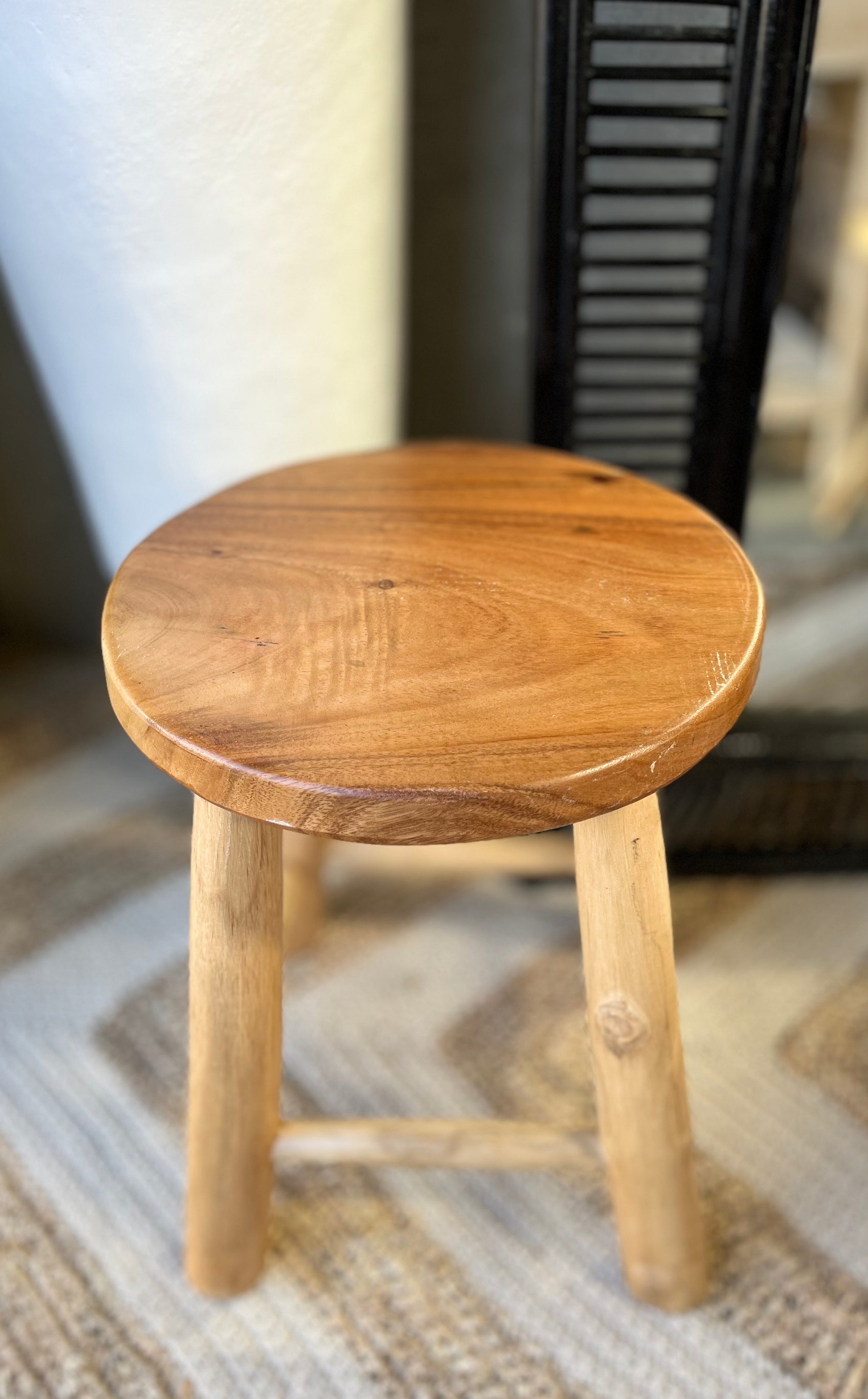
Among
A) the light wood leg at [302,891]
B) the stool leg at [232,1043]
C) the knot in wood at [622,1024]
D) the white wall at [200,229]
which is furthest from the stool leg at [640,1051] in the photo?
the white wall at [200,229]

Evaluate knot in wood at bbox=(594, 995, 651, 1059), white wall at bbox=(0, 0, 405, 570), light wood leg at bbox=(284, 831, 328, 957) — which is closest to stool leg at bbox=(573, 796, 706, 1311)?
knot in wood at bbox=(594, 995, 651, 1059)

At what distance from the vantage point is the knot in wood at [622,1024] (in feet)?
1.56

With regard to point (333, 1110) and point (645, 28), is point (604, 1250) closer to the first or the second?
point (333, 1110)

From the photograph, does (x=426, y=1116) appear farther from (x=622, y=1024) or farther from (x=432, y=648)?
(x=432, y=648)

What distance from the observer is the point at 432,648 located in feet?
1.36

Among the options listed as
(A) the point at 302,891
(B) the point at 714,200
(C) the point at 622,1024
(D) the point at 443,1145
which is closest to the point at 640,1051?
(C) the point at 622,1024

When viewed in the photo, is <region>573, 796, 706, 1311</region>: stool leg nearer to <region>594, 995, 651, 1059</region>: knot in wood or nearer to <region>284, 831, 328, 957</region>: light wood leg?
<region>594, 995, 651, 1059</region>: knot in wood

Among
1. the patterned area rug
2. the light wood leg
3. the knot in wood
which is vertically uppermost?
the knot in wood

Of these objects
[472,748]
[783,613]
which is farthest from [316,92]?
[783,613]

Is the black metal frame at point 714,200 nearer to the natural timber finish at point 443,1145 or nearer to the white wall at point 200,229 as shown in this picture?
the white wall at point 200,229

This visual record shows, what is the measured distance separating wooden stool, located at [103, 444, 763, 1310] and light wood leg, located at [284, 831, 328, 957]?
0.19 metres

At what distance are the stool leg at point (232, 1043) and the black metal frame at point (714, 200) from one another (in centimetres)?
37

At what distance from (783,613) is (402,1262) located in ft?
1.88

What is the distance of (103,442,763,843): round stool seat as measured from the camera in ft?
1.19
